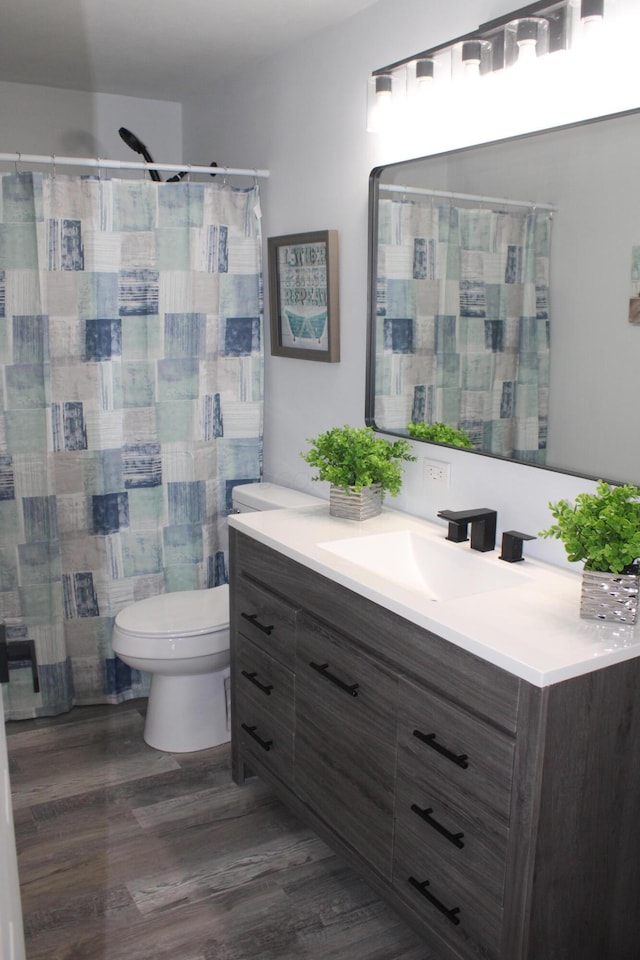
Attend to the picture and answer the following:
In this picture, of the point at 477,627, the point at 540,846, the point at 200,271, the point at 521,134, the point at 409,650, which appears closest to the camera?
the point at 540,846

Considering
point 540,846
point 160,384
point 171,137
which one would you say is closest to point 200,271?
point 160,384

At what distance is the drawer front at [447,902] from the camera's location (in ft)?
5.46

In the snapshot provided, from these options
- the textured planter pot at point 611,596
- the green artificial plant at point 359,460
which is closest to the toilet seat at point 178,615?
the green artificial plant at point 359,460

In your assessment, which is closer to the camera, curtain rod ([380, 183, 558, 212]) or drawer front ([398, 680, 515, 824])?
drawer front ([398, 680, 515, 824])

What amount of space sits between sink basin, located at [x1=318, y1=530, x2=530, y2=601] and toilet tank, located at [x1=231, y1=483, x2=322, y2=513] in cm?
62

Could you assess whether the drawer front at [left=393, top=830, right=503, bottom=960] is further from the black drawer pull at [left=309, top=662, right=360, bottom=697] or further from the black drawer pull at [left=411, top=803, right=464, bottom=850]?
the black drawer pull at [left=309, top=662, right=360, bottom=697]

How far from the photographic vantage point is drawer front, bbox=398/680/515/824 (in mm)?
1599

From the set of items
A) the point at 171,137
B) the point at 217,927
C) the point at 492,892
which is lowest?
the point at 217,927

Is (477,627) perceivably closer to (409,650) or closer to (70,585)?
(409,650)

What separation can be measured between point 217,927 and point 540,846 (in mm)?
970

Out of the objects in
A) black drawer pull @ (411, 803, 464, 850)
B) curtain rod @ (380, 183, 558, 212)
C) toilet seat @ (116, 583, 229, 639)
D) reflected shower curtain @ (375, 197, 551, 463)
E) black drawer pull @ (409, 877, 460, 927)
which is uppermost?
curtain rod @ (380, 183, 558, 212)

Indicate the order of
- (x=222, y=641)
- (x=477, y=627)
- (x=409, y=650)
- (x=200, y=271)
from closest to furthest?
(x=477, y=627), (x=409, y=650), (x=222, y=641), (x=200, y=271)

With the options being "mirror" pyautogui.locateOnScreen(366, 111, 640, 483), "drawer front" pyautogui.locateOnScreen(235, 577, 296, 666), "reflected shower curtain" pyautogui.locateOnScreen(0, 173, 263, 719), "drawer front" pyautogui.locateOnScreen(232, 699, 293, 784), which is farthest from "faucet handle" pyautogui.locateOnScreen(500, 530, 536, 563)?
"reflected shower curtain" pyautogui.locateOnScreen(0, 173, 263, 719)

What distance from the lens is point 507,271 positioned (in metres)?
2.13
